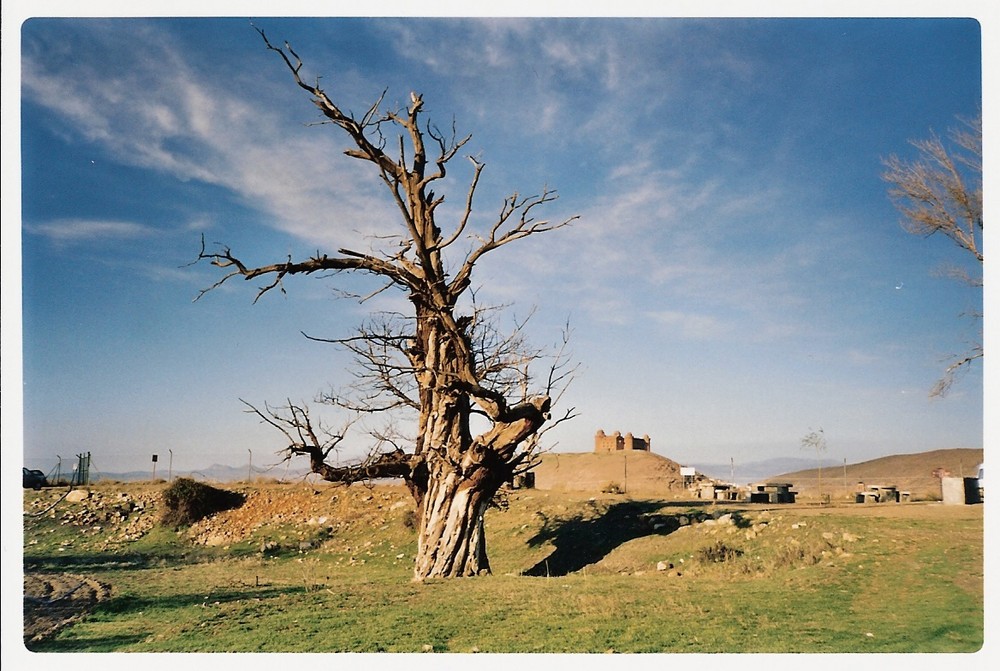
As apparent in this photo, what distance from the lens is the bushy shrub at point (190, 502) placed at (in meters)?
24.1

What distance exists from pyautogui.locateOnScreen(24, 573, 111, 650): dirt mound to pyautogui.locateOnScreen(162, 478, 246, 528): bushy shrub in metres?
9.73

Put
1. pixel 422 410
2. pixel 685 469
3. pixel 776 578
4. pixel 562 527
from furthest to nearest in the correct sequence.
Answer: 1. pixel 685 469
2. pixel 562 527
3. pixel 422 410
4. pixel 776 578

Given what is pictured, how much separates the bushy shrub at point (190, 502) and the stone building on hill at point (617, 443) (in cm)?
2722

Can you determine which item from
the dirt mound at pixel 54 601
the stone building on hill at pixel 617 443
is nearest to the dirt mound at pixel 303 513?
the dirt mound at pixel 54 601

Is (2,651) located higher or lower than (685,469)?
lower

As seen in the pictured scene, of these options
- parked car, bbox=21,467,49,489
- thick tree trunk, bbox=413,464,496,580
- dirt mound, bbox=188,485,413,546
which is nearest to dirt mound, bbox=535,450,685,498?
dirt mound, bbox=188,485,413,546

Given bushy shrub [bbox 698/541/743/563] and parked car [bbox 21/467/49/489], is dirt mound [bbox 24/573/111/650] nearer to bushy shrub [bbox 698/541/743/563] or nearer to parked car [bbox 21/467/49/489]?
bushy shrub [bbox 698/541/743/563]

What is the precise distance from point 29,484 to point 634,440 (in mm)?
32756

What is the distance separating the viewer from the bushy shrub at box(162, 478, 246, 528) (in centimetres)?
2412

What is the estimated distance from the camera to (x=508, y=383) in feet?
52.3

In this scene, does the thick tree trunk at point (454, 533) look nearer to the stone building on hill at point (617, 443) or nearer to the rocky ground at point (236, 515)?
the rocky ground at point (236, 515)

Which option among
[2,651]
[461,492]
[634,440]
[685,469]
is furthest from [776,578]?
[634,440]
